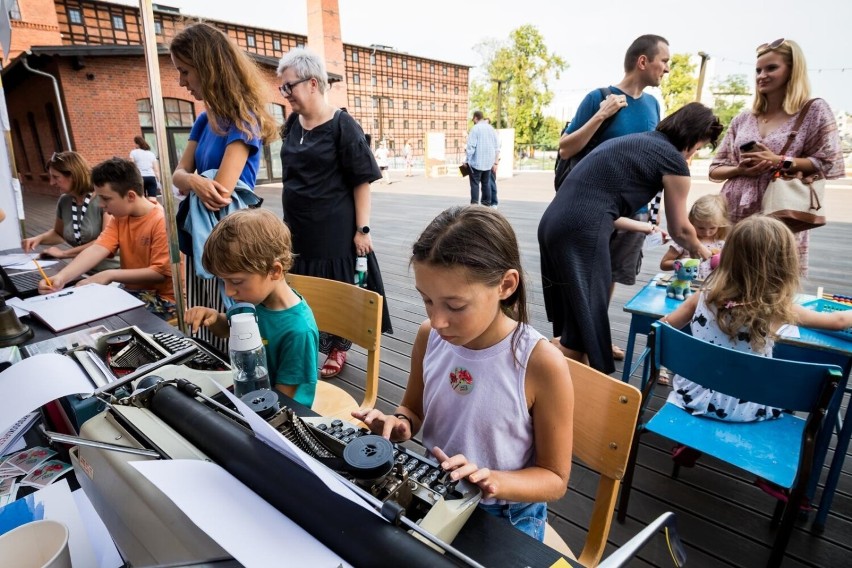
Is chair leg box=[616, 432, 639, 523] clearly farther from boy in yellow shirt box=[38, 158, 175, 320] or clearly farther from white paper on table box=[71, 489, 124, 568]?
boy in yellow shirt box=[38, 158, 175, 320]

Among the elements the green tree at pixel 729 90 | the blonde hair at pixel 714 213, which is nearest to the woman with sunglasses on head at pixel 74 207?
the blonde hair at pixel 714 213

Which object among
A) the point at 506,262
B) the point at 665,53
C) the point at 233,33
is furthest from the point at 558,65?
the point at 506,262

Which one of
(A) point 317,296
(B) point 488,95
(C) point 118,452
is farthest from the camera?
(B) point 488,95

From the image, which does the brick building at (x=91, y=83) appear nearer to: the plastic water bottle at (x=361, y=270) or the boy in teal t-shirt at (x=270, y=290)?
the plastic water bottle at (x=361, y=270)

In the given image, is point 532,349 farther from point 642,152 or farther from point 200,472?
point 642,152

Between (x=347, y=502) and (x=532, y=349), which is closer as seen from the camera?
(x=347, y=502)

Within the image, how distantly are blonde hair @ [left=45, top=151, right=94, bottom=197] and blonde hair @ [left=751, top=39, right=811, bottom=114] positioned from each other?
3.79m

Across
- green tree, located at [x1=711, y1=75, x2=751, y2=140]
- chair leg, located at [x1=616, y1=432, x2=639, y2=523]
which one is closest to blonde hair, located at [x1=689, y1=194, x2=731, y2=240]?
chair leg, located at [x1=616, y1=432, x2=639, y2=523]

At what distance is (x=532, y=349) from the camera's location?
966mm

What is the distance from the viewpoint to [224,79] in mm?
1673

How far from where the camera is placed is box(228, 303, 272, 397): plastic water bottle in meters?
0.92

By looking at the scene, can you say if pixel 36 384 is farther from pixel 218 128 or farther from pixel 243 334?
pixel 218 128

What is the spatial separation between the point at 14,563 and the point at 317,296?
136 cm

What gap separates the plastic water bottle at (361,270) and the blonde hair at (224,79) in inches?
35.4
